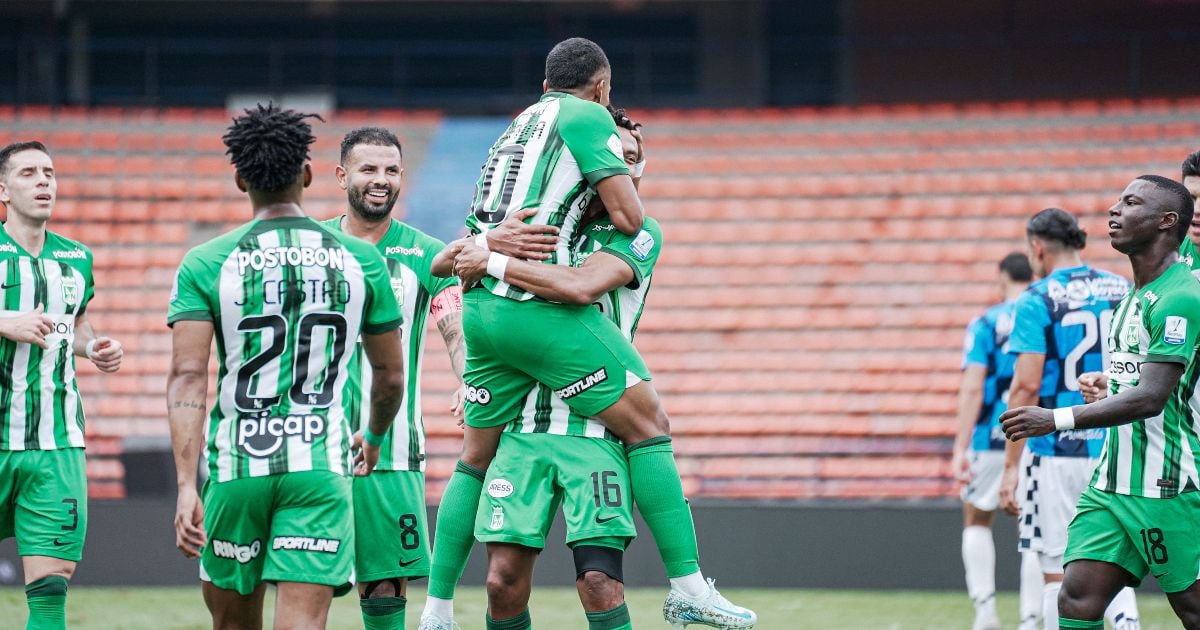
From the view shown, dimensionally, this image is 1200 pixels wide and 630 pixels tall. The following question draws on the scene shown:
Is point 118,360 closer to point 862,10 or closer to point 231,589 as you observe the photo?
point 231,589

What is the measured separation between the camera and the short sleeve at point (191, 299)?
14.1ft

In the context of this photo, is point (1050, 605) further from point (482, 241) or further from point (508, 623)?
point (482, 241)

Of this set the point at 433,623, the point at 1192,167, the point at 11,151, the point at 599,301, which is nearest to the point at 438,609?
the point at 433,623

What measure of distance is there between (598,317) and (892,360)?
870 cm

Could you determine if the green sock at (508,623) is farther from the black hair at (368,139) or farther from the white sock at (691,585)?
the black hair at (368,139)

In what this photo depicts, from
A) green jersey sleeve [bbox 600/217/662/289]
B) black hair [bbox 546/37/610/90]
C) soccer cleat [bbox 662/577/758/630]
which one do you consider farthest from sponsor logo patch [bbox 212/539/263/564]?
black hair [bbox 546/37/610/90]

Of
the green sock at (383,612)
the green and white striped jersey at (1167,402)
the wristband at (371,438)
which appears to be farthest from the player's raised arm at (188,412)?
the green and white striped jersey at (1167,402)

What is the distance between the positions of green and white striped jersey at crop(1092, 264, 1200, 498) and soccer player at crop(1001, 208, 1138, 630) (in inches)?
65.7

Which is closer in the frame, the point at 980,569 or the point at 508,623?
the point at 508,623

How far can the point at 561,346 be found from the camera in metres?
4.90

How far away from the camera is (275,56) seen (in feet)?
53.6

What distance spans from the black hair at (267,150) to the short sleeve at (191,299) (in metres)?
0.35

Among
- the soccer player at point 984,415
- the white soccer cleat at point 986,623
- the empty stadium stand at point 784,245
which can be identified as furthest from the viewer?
the empty stadium stand at point 784,245

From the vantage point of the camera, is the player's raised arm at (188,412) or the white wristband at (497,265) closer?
the player's raised arm at (188,412)
